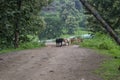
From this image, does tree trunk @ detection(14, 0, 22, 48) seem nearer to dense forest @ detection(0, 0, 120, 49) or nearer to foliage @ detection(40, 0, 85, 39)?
dense forest @ detection(0, 0, 120, 49)

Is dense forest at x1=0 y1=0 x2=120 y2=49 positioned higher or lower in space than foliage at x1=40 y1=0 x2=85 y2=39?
higher

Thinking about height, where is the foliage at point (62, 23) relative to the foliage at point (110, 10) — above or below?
below

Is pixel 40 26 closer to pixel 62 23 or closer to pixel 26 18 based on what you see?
pixel 26 18

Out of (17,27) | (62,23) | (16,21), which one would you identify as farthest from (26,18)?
(62,23)

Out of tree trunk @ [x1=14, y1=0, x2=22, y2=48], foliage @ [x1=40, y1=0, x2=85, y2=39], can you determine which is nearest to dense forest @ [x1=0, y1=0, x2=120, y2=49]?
tree trunk @ [x1=14, y1=0, x2=22, y2=48]

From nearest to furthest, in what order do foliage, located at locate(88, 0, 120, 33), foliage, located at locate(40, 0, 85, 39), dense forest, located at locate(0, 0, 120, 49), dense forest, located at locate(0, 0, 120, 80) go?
dense forest, located at locate(0, 0, 120, 80) < foliage, located at locate(88, 0, 120, 33) < dense forest, located at locate(0, 0, 120, 49) < foliage, located at locate(40, 0, 85, 39)

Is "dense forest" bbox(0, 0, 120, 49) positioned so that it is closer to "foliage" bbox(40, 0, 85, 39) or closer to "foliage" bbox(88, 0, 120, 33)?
"foliage" bbox(88, 0, 120, 33)

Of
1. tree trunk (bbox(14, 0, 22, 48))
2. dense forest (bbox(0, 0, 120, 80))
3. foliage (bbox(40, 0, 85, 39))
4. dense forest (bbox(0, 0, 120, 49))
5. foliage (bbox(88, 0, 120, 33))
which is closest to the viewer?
dense forest (bbox(0, 0, 120, 80))

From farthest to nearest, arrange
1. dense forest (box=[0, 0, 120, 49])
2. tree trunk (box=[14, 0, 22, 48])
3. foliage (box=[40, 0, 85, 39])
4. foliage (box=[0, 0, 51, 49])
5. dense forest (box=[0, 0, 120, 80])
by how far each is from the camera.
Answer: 1. foliage (box=[40, 0, 85, 39])
2. tree trunk (box=[14, 0, 22, 48])
3. foliage (box=[0, 0, 51, 49])
4. dense forest (box=[0, 0, 120, 49])
5. dense forest (box=[0, 0, 120, 80])

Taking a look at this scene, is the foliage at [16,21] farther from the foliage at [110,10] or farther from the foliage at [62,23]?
the foliage at [62,23]

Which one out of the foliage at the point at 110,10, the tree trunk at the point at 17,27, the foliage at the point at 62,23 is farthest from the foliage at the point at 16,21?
the foliage at the point at 62,23

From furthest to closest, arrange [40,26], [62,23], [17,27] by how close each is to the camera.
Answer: [62,23] < [40,26] < [17,27]

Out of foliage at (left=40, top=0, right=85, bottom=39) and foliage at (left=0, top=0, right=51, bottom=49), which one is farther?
foliage at (left=40, top=0, right=85, bottom=39)

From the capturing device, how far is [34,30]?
35.2 meters
